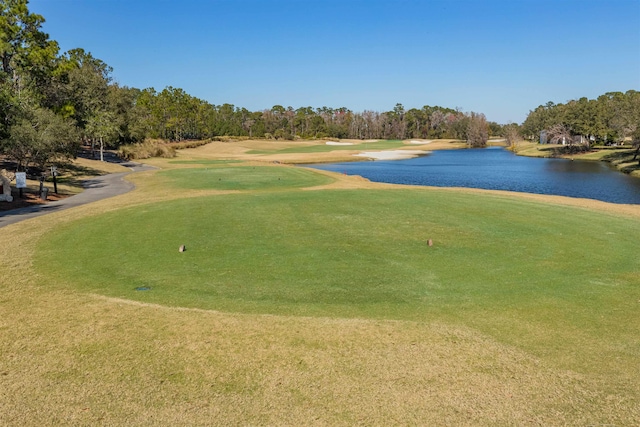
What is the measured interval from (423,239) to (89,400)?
12430 mm

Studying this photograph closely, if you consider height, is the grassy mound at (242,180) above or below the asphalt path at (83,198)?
above

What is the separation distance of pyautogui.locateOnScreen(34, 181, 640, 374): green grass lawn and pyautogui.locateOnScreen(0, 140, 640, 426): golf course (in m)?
0.07

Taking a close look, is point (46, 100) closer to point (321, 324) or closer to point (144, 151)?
point (144, 151)

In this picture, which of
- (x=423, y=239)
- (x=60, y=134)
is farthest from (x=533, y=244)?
(x=60, y=134)

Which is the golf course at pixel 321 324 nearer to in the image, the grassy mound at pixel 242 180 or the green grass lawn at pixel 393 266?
the green grass lawn at pixel 393 266

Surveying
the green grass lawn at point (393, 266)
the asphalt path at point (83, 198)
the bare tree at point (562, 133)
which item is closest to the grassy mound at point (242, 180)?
the asphalt path at point (83, 198)

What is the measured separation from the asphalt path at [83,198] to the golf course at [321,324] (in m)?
5.65

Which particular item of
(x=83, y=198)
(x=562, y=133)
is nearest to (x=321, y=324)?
(x=83, y=198)

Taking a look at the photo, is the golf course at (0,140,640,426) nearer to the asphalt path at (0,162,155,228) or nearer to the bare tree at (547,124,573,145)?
the asphalt path at (0,162,155,228)

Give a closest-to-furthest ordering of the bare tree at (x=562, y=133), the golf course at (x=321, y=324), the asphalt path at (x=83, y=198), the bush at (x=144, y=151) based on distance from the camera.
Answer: the golf course at (x=321, y=324)
the asphalt path at (x=83, y=198)
the bush at (x=144, y=151)
the bare tree at (x=562, y=133)

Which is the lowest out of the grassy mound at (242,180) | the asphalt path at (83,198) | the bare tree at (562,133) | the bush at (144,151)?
the asphalt path at (83,198)

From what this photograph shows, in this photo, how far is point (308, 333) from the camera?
8602 millimetres

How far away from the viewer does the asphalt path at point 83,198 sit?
22973mm

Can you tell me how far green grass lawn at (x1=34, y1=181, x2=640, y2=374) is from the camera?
9477mm
